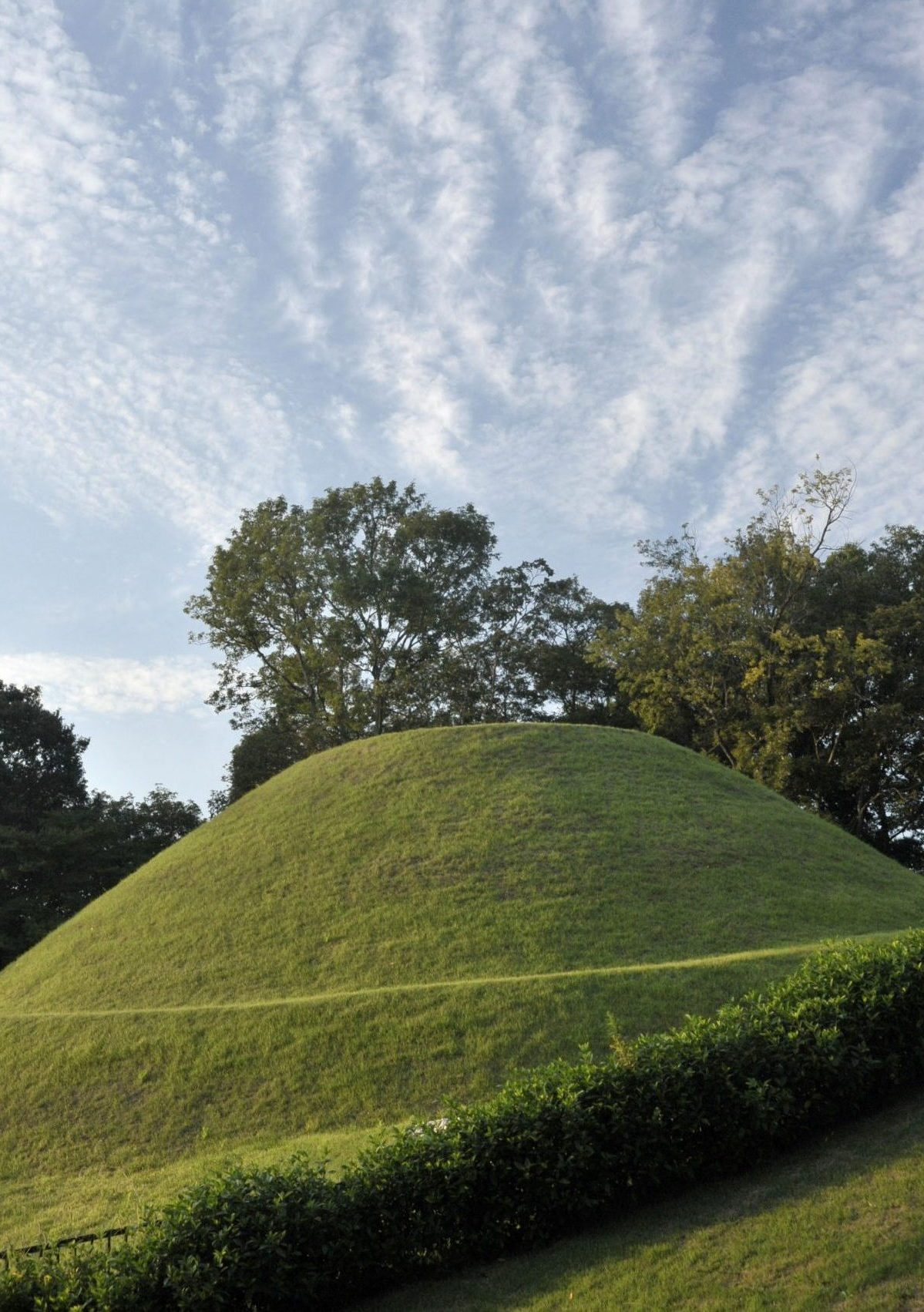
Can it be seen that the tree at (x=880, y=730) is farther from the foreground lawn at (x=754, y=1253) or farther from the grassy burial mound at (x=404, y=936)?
the foreground lawn at (x=754, y=1253)

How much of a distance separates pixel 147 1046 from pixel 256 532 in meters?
27.5

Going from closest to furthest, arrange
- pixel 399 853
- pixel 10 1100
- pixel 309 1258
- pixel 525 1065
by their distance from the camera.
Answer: pixel 309 1258 < pixel 525 1065 < pixel 10 1100 < pixel 399 853

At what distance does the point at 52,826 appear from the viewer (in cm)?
3675

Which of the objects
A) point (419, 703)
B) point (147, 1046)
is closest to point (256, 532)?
point (419, 703)

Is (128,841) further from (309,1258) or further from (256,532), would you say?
(309,1258)

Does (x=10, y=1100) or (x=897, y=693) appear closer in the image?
(x=10, y=1100)

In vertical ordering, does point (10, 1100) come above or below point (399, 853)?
below

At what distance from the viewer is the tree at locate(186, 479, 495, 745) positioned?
39281 millimetres

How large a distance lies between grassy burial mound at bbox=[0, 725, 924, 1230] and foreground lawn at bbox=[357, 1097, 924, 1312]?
186 inches

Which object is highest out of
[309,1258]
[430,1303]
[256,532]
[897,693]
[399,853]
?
[256,532]

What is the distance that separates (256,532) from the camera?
39.7 metres

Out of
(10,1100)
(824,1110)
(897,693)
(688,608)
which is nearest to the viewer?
(824,1110)

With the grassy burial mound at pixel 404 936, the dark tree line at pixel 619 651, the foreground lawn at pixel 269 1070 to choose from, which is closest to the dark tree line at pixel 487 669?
the dark tree line at pixel 619 651

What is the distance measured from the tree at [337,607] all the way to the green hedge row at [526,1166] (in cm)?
3062
